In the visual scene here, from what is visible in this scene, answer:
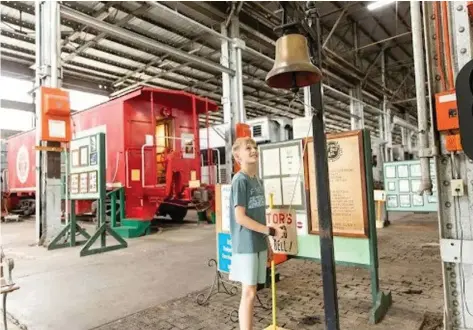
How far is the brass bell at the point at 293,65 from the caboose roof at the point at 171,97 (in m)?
5.83

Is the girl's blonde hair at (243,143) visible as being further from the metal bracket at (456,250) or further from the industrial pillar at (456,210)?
the metal bracket at (456,250)

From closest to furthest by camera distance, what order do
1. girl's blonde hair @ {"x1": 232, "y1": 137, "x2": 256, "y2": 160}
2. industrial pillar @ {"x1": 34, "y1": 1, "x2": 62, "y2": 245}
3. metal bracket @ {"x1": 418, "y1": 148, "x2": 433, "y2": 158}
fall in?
metal bracket @ {"x1": 418, "y1": 148, "x2": 433, "y2": 158} < girl's blonde hair @ {"x1": 232, "y1": 137, "x2": 256, "y2": 160} < industrial pillar @ {"x1": 34, "y1": 1, "x2": 62, "y2": 245}

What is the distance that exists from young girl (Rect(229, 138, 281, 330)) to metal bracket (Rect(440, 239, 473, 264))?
959 mm

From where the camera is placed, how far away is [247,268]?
216 centimetres

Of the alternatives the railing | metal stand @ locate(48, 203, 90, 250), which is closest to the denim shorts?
metal stand @ locate(48, 203, 90, 250)

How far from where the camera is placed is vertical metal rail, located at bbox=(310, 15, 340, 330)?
2010 millimetres

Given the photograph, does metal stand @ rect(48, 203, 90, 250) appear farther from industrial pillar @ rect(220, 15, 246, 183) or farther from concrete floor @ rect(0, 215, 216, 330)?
industrial pillar @ rect(220, 15, 246, 183)

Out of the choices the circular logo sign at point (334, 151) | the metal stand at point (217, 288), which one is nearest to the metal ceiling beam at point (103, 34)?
the circular logo sign at point (334, 151)

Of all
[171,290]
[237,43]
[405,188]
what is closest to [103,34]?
[237,43]

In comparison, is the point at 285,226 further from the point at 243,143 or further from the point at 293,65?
the point at 293,65

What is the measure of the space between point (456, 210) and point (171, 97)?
717 centimetres

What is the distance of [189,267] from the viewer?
4414 mm

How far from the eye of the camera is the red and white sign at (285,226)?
2.74 metres

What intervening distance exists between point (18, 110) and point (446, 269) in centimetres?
1664
